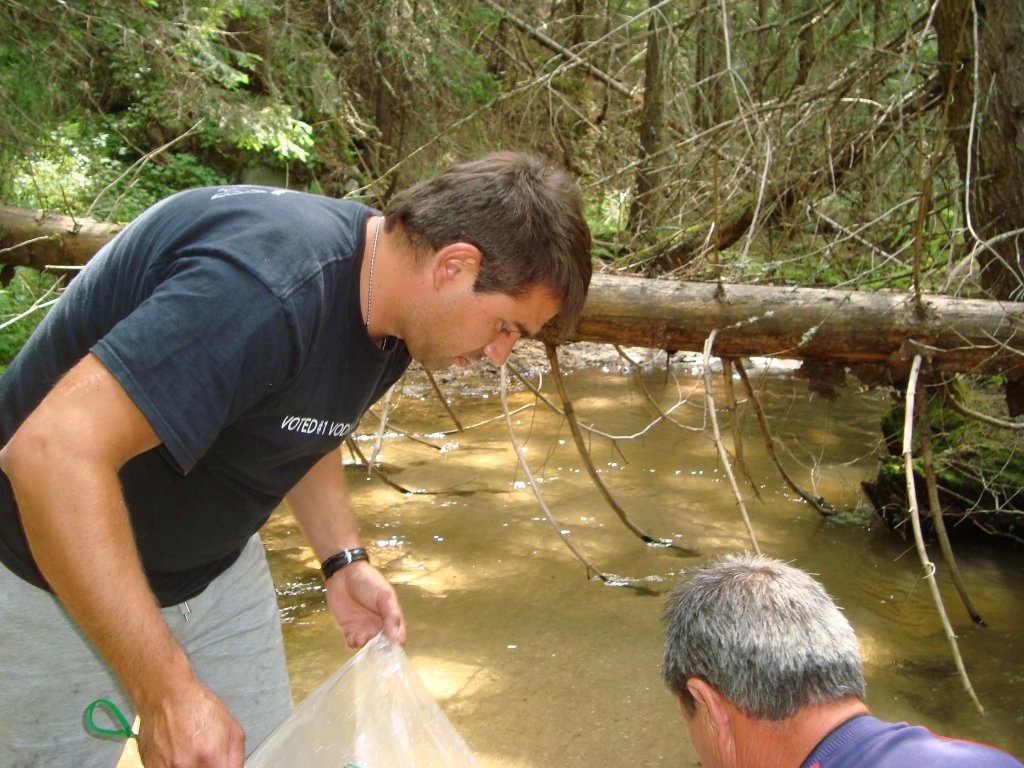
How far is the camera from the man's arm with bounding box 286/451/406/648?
2016 millimetres

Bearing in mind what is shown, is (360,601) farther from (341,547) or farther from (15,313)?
(15,313)

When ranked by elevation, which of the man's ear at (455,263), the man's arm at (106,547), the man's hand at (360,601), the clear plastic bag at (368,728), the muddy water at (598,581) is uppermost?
the man's ear at (455,263)

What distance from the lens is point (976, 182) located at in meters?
4.20

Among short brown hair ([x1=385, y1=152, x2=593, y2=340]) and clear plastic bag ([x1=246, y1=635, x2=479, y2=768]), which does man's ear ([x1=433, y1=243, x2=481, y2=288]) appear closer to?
short brown hair ([x1=385, y1=152, x2=593, y2=340])

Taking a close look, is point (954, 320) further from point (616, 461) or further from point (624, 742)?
point (616, 461)

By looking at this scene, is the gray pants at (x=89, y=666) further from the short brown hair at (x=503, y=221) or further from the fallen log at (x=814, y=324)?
the fallen log at (x=814, y=324)

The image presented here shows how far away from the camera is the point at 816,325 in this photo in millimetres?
3367

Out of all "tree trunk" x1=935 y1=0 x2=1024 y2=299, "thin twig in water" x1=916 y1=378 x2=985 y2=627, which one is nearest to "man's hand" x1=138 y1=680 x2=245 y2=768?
"thin twig in water" x1=916 y1=378 x2=985 y2=627

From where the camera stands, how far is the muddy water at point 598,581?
10.2 ft

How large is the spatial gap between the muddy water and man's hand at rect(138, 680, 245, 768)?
66.3 inches

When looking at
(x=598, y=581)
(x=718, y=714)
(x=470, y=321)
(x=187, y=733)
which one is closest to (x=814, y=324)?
(x=598, y=581)

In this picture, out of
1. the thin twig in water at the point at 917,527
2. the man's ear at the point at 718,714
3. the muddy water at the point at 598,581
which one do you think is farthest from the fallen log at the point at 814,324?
the man's ear at the point at 718,714

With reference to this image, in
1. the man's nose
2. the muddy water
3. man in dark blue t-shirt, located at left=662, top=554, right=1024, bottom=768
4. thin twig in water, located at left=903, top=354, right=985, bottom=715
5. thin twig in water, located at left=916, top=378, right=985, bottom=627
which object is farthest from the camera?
thin twig in water, located at left=916, top=378, right=985, bottom=627

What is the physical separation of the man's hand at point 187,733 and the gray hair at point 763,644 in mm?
681
